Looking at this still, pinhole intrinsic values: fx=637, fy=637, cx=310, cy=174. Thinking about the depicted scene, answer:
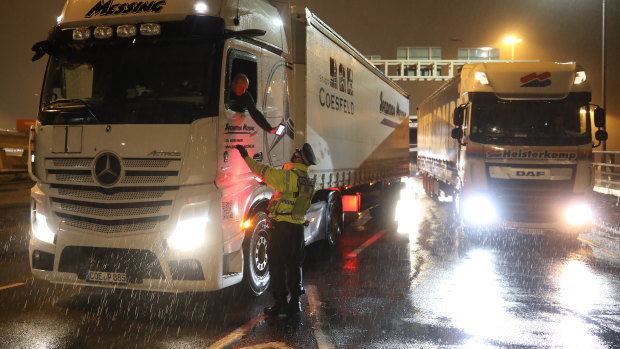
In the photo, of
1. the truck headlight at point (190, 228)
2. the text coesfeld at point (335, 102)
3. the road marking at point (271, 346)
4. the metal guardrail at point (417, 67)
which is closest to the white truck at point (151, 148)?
the truck headlight at point (190, 228)

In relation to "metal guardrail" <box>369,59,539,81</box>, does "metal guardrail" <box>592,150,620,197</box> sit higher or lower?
lower

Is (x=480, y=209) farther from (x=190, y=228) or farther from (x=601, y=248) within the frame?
(x=190, y=228)

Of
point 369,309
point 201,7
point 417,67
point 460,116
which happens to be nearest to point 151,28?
point 201,7

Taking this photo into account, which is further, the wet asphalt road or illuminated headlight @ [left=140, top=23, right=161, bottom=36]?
illuminated headlight @ [left=140, top=23, right=161, bottom=36]

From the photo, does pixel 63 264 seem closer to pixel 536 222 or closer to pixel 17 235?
pixel 17 235

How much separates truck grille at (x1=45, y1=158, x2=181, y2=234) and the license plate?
407 millimetres

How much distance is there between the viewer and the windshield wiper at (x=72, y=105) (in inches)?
251

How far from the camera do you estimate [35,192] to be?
6.70 m

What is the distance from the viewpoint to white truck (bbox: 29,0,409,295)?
6148mm

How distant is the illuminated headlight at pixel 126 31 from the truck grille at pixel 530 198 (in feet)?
26.1

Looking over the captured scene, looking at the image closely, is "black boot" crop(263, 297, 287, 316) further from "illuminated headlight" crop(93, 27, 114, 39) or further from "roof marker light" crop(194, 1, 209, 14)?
"illuminated headlight" crop(93, 27, 114, 39)

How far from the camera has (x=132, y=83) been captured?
6.55 metres

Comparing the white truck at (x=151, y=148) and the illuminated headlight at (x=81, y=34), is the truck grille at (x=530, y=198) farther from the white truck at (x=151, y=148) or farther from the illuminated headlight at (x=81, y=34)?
the illuminated headlight at (x=81, y=34)

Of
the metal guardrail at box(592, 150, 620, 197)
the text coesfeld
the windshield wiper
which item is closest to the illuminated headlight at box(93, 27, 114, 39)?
the windshield wiper
